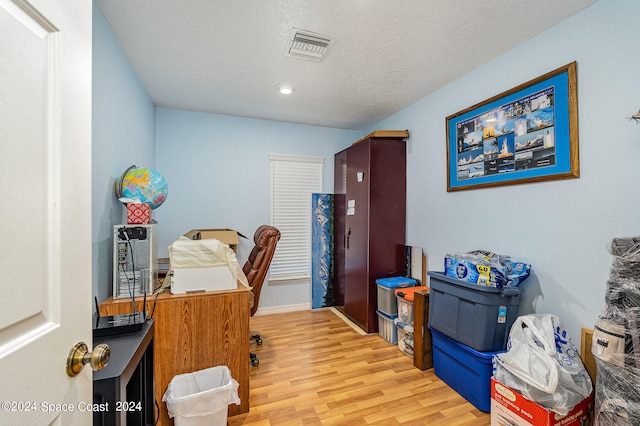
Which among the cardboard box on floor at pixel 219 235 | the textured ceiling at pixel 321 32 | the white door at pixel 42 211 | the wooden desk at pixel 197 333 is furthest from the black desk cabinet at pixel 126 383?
the textured ceiling at pixel 321 32

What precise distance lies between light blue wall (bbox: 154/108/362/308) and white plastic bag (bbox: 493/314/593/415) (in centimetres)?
264

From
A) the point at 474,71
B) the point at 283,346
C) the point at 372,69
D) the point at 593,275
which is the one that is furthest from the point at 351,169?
the point at 593,275

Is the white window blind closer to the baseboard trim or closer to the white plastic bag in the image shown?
the baseboard trim

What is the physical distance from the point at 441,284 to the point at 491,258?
16.4 inches

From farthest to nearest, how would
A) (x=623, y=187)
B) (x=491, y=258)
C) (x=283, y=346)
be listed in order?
1. (x=283, y=346)
2. (x=491, y=258)
3. (x=623, y=187)

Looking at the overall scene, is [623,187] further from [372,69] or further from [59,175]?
[59,175]

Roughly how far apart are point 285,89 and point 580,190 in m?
2.49

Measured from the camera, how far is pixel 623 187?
1.52 meters

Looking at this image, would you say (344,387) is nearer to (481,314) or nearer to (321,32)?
(481,314)

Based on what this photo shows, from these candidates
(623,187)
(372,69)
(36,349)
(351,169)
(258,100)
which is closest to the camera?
(36,349)

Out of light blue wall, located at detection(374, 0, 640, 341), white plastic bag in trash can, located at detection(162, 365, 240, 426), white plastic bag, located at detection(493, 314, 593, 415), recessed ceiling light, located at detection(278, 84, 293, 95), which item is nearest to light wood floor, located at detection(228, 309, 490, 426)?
white plastic bag in trash can, located at detection(162, 365, 240, 426)

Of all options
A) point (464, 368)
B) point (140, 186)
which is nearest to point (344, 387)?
point (464, 368)

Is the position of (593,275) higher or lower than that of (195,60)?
lower

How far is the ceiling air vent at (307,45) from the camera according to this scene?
195 cm
